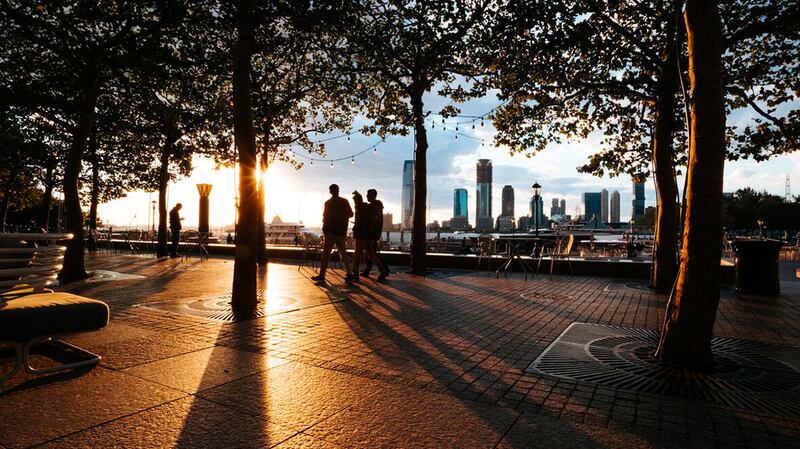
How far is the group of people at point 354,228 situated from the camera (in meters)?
9.69

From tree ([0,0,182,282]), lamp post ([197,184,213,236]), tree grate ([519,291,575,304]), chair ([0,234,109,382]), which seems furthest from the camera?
lamp post ([197,184,213,236])

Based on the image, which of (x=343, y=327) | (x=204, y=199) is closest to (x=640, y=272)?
(x=343, y=327)

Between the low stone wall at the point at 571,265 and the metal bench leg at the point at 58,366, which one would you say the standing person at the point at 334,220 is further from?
the metal bench leg at the point at 58,366

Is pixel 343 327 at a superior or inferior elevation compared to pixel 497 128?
inferior

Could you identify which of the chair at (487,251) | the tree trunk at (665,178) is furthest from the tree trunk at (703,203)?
the chair at (487,251)

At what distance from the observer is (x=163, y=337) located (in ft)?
15.6

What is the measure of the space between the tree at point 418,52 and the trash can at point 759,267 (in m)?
7.17

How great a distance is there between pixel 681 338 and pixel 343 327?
3.57 metres

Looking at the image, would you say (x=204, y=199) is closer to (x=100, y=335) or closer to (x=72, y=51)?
(x=72, y=51)

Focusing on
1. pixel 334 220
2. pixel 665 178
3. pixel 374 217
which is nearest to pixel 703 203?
pixel 665 178

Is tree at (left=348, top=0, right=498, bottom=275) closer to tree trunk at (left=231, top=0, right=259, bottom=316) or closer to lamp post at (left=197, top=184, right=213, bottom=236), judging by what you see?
tree trunk at (left=231, top=0, right=259, bottom=316)

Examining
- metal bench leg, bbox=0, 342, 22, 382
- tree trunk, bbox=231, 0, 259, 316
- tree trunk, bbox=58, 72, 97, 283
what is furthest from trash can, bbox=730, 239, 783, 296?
tree trunk, bbox=58, 72, 97, 283

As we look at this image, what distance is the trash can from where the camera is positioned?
347 inches

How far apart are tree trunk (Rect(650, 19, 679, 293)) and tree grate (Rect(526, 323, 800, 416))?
16.1 feet
